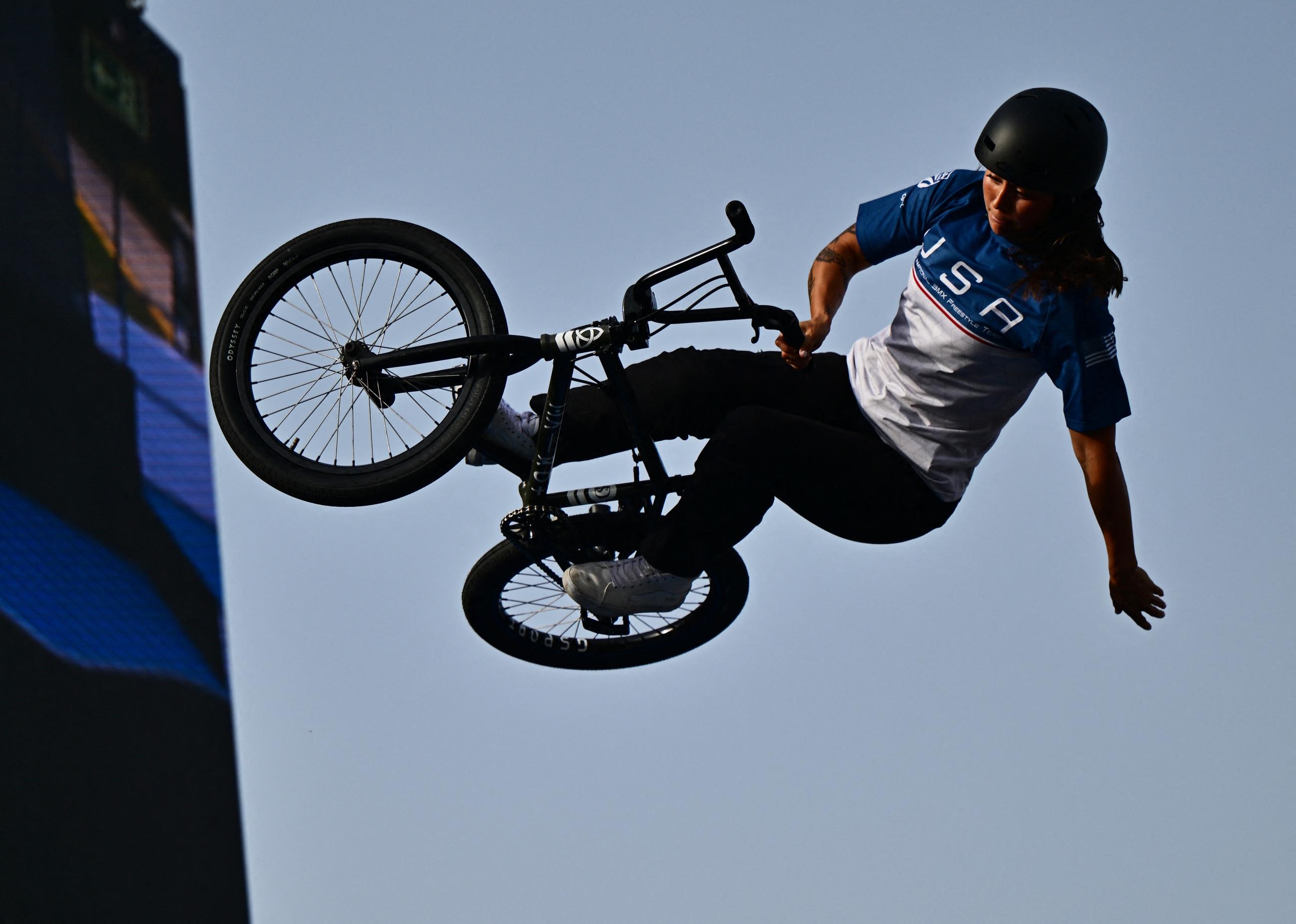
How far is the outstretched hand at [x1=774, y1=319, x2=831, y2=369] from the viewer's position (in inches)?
180

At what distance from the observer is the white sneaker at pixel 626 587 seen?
195 inches

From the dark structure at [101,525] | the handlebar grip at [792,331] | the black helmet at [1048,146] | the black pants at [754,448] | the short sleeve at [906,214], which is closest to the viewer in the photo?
the black helmet at [1048,146]

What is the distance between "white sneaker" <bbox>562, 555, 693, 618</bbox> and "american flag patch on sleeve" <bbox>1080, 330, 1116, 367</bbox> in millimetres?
1422

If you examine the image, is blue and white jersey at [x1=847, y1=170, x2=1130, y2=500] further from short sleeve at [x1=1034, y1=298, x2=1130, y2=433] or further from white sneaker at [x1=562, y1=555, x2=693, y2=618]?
white sneaker at [x1=562, y1=555, x2=693, y2=618]

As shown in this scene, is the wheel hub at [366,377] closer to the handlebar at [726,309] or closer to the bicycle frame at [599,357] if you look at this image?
the bicycle frame at [599,357]

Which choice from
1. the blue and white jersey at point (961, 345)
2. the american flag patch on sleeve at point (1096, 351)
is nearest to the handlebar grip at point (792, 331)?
the blue and white jersey at point (961, 345)

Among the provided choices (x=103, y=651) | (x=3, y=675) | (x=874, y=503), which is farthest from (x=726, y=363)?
(x=103, y=651)

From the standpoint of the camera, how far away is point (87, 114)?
28.0 metres

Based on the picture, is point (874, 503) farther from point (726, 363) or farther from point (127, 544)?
point (127, 544)

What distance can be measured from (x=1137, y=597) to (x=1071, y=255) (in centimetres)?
105

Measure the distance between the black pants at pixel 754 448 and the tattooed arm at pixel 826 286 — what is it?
0.18 m

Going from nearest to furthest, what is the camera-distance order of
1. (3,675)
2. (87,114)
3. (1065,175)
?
(1065,175)
(3,675)
(87,114)

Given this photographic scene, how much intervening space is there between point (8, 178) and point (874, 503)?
24.7m

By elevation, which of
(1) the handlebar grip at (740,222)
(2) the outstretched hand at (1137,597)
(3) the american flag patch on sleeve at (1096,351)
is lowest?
(2) the outstretched hand at (1137,597)
